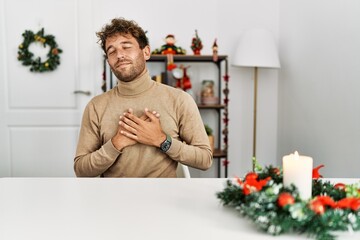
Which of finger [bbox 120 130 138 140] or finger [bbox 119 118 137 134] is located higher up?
finger [bbox 119 118 137 134]

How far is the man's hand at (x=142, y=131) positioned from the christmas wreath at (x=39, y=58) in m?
1.97

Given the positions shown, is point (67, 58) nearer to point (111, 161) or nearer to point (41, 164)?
point (41, 164)

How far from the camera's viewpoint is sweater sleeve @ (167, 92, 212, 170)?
141 cm

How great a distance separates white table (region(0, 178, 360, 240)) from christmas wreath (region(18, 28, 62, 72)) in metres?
2.19

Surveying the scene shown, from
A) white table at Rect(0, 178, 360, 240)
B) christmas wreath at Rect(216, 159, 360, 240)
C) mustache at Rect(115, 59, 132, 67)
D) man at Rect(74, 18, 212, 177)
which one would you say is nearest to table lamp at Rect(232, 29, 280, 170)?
man at Rect(74, 18, 212, 177)

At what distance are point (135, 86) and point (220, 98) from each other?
1688mm

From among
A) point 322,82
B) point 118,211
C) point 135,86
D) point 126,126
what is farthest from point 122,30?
point 322,82

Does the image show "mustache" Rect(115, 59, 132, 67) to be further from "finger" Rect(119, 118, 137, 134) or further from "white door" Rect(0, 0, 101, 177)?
"white door" Rect(0, 0, 101, 177)

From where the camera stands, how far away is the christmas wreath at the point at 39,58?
310cm

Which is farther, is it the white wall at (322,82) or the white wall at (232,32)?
the white wall at (232,32)

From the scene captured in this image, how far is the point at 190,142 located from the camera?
1.52 meters

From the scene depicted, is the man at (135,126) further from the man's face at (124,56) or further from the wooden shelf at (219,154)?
the wooden shelf at (219,154)

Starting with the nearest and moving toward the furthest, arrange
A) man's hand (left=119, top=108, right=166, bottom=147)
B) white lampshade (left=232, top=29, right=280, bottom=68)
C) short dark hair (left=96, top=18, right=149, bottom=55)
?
man's hand (left=119, top=108, right=166, bottom=147)
short dark hair (left=96, top=18, right=149, bottom=55)
white lampshade (left=232, top=29, right=280, bottom=68)

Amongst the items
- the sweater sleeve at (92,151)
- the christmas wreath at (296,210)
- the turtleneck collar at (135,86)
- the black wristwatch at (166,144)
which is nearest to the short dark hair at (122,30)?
the turtleneck collar at (135,86)
